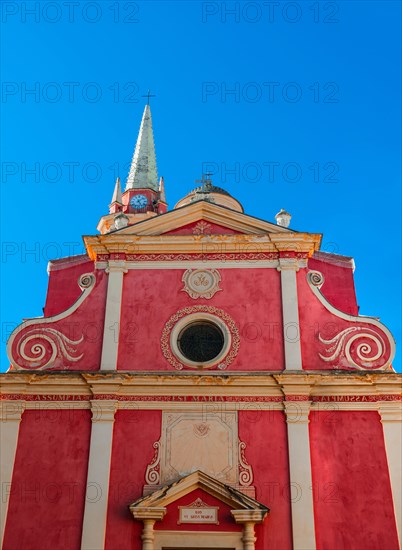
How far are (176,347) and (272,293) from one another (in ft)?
7.92

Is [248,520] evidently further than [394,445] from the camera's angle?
No

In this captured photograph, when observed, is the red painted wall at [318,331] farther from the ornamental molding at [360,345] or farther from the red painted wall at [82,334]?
the red painted wall at [82,334]

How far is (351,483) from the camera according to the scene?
1201cm

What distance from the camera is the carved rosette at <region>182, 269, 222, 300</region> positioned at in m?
14.2

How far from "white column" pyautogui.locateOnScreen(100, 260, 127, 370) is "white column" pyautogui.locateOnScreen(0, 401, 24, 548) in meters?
1.94

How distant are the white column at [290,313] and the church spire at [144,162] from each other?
52.5ft

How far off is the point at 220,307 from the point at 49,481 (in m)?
4.93

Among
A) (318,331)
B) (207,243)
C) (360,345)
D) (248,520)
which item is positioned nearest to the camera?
(248,520)

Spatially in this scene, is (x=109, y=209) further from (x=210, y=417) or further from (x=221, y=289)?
(x=210, y=417)

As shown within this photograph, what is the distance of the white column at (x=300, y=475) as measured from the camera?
11.6 meters

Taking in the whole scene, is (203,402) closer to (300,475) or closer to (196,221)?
(300,475)

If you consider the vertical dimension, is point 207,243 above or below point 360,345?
above

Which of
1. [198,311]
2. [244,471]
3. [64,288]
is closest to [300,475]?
[244,471]

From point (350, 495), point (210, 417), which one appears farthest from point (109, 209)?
point (350, 495)
